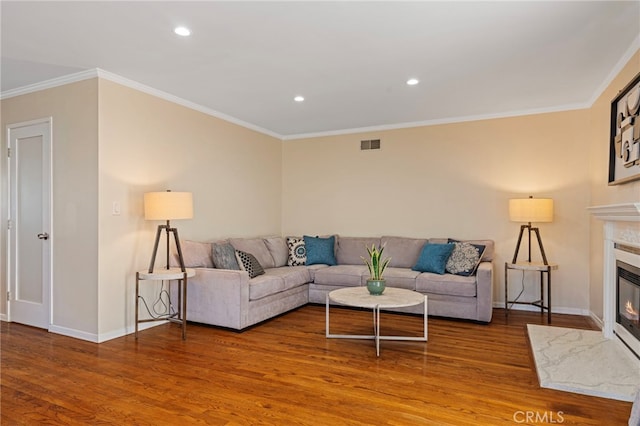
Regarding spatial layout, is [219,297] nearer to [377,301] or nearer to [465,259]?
[377,301]

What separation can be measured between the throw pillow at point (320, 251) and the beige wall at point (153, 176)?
2.89 ft

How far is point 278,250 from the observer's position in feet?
18.1

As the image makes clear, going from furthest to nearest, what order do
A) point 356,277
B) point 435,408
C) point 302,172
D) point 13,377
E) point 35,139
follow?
point 302,172 < point 356,277 < point 35,139 < point 13,377 < point 435,408

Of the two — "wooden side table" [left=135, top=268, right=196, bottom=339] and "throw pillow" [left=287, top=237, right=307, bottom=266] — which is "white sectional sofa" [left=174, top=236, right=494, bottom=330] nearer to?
"throw pillow" [left=287, top=237, right=307, bottom=266]

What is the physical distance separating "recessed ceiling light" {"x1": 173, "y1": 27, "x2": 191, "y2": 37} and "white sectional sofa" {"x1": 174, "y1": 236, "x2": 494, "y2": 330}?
7.24 feet

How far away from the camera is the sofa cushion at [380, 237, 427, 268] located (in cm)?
527

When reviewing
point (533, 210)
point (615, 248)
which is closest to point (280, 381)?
point (615, 248)

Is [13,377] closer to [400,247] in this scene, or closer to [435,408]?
[435,408]

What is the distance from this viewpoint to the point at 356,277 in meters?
4.92

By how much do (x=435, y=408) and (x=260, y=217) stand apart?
4.11 metres

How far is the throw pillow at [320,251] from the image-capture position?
5.53 meters

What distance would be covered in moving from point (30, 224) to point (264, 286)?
2.53 m

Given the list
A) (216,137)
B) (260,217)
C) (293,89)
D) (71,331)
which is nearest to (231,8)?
(293,89)

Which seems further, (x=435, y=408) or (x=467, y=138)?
(x=467, y=138)
